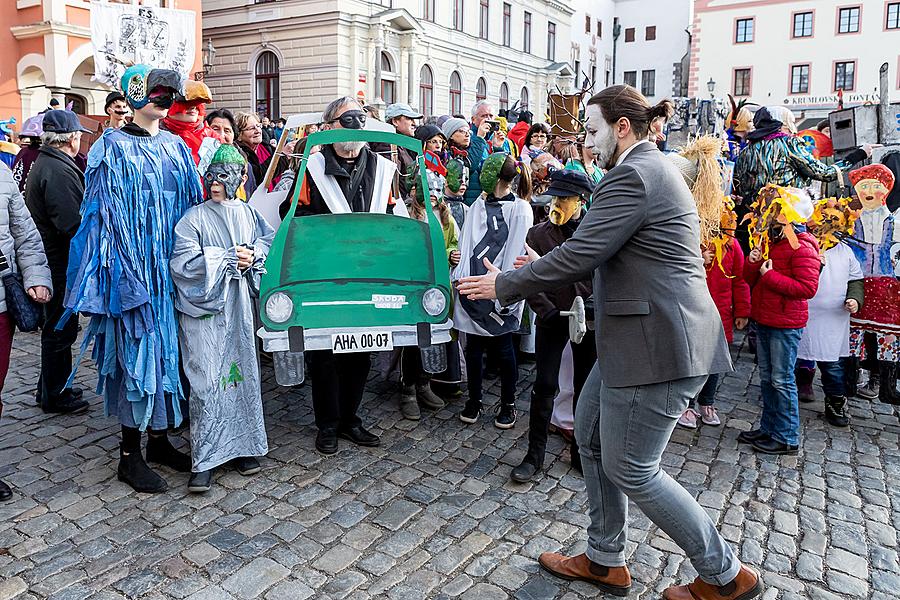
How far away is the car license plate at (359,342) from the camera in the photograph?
13.9ft

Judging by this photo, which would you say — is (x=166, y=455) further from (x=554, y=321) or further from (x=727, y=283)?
(x=727, y=283)

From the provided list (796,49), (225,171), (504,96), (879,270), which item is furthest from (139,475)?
(796,49)

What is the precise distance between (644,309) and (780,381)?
8.23ft

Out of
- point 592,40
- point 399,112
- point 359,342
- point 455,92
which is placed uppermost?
point 592,40

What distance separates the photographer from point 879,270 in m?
5.54

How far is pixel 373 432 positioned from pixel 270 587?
198 cm

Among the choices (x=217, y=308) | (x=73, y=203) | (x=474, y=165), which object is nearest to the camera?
(x=217, y=308)

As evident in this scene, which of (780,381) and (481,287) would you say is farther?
(780,381)

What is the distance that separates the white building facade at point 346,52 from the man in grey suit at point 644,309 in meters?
23.5

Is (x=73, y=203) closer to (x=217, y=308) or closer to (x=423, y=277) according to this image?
(x=217, y=308)

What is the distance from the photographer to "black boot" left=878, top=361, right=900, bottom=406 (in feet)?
18.3

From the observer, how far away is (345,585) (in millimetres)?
3322

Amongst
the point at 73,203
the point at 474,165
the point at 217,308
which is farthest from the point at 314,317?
the point at 474,165

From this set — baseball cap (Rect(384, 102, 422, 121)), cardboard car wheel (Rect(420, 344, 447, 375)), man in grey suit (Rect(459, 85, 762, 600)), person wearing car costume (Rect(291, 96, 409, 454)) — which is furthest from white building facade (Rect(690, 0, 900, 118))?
man in grey suit (Rect(459, 85, 762, 600))
